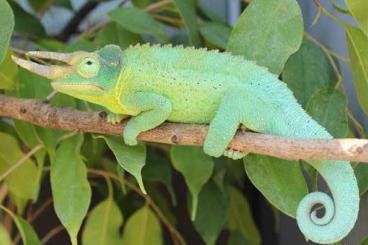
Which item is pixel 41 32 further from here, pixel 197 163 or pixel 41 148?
pixel 197 163

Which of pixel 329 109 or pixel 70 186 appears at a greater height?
pixel 329 109

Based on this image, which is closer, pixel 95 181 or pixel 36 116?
pixel 36 116

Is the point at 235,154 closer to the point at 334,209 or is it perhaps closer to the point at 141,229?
the point at 334,209

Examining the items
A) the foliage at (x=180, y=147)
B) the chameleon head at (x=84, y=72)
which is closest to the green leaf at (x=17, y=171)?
the foliage at (x=180, y=147)

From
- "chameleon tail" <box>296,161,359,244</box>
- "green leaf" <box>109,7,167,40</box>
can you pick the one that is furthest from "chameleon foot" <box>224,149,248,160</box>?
"green leaf" <box>109,7,167,40</box>

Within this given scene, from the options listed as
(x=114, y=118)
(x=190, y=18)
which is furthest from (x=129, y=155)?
(x=190, y=18)

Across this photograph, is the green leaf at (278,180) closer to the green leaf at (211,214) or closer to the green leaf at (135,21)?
the green leaf at (135,21)

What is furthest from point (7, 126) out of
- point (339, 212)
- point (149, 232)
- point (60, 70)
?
point (339, 212)
